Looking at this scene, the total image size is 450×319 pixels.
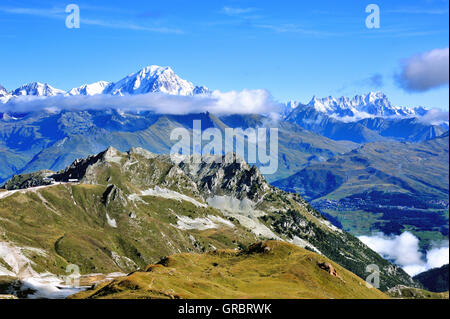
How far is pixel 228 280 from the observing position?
199m
